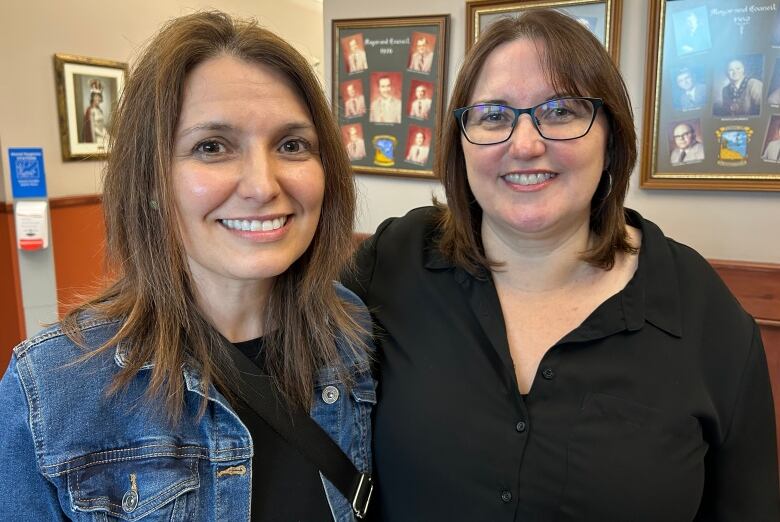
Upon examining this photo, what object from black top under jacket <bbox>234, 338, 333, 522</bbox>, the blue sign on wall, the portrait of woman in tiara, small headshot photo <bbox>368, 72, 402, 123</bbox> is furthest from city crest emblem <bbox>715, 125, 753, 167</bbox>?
the portrait of woman in tiara

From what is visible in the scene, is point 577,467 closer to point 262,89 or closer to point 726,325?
point 726,325

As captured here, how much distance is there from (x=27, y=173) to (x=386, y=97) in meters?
1.93

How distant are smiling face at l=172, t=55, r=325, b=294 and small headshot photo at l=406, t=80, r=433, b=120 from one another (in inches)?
72.6

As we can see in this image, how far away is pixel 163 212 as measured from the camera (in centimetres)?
101

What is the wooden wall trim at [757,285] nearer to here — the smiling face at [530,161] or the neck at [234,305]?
the smiling face at [530,161]

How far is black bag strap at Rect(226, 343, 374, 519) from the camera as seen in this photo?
1128 millimetres

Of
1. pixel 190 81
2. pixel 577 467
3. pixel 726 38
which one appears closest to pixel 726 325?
pixel 577 467

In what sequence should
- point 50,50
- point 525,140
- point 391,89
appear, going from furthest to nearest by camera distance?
1. point 50,50
2. point 391,89
3. point 525,140

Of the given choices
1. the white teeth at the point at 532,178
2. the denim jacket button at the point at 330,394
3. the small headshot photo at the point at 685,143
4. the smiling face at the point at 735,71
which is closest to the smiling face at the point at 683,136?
the small headshot photo at the point at 685,143

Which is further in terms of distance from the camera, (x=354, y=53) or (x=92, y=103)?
(x=92, y=103)

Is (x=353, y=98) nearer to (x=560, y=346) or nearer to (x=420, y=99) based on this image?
(x=420, y=99)

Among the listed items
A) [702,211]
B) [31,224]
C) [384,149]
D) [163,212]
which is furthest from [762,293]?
[31,224]

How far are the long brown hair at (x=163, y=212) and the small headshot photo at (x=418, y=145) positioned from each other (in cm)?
175

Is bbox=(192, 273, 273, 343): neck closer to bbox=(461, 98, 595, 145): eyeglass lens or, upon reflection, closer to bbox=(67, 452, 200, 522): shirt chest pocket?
bbox=(67, 452, 200, 522): shirt chest pocket
